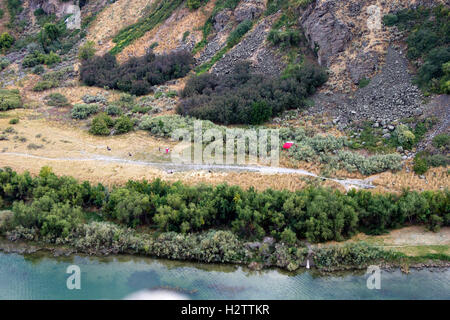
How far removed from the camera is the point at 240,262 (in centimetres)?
2527

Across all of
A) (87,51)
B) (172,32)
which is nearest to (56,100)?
(87,51)

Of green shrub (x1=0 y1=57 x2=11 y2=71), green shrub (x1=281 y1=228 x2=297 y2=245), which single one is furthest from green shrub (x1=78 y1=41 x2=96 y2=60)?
green shrub (x1=281 y1=228 x2=297 y2=245)

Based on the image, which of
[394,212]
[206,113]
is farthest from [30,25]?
[394,212]

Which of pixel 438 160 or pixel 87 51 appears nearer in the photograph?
pixel 438 160

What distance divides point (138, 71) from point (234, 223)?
31.8 m

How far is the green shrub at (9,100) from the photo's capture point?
1821 inches

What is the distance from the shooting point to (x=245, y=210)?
26.8m

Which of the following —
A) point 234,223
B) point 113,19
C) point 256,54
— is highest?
point 113,19

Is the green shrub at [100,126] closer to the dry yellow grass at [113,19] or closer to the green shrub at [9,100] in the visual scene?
the green shrub at [9,100]

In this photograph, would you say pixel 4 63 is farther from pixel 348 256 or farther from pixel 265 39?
pixel 348 256

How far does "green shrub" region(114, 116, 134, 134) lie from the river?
17908 millimetres

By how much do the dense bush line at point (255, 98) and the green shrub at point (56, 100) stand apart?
621 inches

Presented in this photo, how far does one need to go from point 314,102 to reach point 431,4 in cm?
1577

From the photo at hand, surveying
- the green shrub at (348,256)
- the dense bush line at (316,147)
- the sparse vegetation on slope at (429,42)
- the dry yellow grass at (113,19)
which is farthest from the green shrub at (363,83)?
the dry yellow grass at (113,19)
